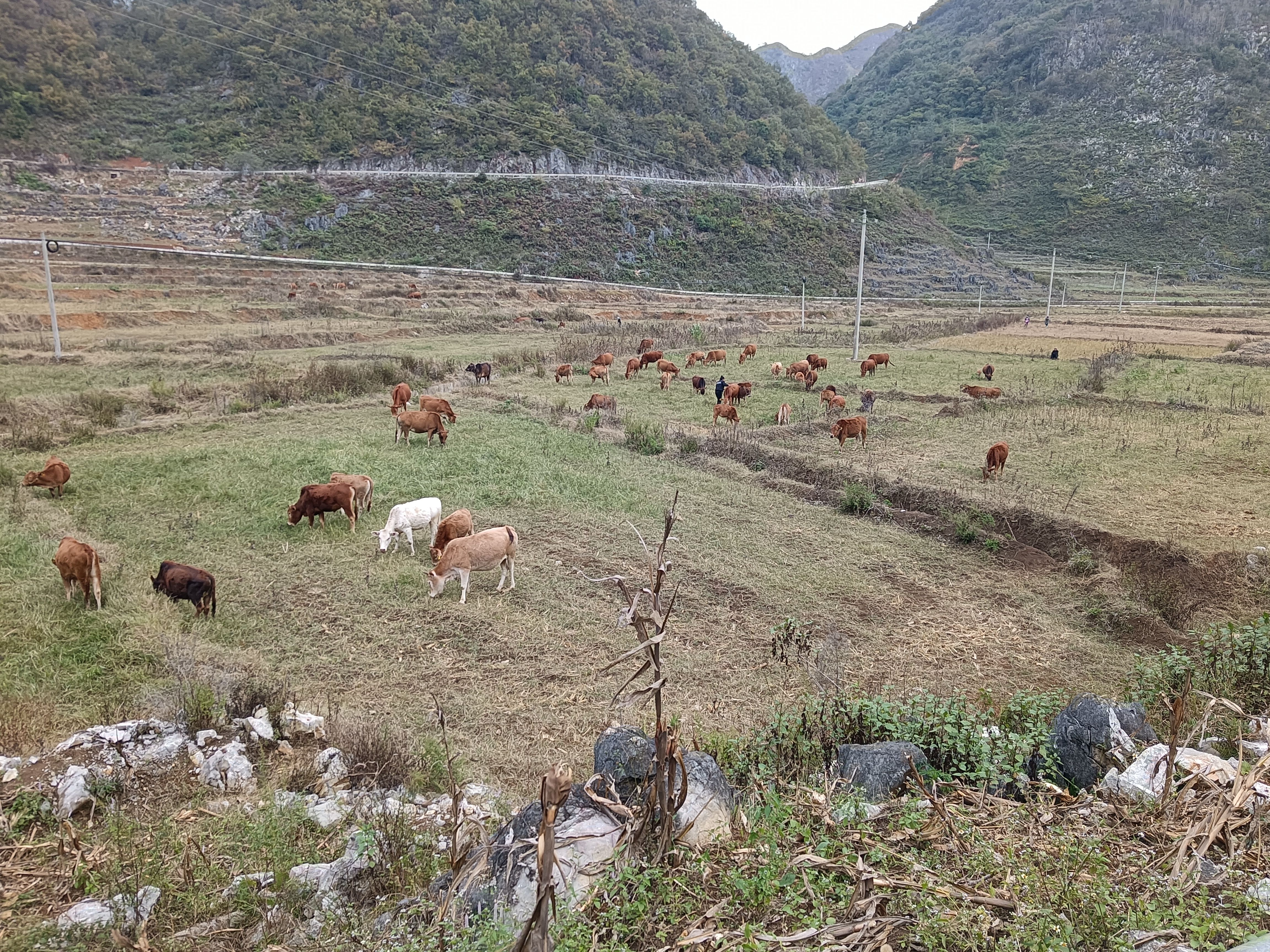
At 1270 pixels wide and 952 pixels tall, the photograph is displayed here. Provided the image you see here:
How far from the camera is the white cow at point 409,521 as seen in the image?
30.2 ft

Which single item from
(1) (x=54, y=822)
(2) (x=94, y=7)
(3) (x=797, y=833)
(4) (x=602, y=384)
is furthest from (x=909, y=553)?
(2) (x=94, y=7)

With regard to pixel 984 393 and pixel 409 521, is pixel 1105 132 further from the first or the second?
pixel 409 521

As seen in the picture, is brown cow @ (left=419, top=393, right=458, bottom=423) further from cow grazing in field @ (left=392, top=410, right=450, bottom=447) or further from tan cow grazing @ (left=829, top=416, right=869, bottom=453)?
tan cow grazing @ (left=829, top=416, right=869, bottom=453)

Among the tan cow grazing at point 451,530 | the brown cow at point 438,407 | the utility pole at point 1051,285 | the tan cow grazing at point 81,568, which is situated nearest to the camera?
the tan cow grazing at point 81,568

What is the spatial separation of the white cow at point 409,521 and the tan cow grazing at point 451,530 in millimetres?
118

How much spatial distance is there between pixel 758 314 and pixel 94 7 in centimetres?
8374


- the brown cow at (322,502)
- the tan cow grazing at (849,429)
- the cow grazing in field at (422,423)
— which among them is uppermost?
the cow grazing in field at (422,423)

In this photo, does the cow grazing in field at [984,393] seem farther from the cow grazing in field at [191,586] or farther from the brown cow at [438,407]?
the cow grazing in field at [191,586]

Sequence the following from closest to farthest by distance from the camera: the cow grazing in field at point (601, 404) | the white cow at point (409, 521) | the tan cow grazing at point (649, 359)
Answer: the white cow at point (409, 521)
the cow grazing in field at point (601, 404)
the tan cow grazing at point (649, 359)

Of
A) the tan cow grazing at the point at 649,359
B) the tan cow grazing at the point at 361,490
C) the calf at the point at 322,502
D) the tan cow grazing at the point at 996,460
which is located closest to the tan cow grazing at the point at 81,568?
the calf at the point at 322,502

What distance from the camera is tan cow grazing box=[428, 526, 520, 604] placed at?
26.5 feet

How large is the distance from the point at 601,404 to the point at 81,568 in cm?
1203

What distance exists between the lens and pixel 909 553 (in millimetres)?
9742

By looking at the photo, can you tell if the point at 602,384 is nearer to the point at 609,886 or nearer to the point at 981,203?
the point at 609,886
